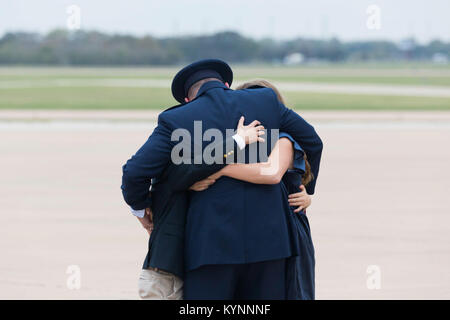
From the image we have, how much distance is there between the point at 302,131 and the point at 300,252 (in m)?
0.62

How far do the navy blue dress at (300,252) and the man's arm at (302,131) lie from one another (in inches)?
1.4

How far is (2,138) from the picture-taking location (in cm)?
1600

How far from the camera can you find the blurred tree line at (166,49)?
101 meters

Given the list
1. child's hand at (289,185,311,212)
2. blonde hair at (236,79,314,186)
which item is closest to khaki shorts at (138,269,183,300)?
child's hand at (289,185,311,212)

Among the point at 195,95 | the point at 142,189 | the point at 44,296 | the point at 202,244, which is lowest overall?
the point at 44,296

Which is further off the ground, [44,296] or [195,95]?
[195,95]

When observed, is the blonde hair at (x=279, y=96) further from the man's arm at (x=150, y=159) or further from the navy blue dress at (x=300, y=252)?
the man's arm at (x=150, y=159)

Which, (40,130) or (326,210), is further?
(40,130)

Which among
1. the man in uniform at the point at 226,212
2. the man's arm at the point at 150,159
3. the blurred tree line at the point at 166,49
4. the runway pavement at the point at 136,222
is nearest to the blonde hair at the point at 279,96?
the man in uniform at the point at 226,212

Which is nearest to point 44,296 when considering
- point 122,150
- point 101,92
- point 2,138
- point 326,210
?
point 326,210

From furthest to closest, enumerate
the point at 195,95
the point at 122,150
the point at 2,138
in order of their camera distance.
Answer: the point at 2,138 < the point at 122,150 < the point at 195,95

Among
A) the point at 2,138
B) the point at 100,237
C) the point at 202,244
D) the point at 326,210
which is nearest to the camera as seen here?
the point at 202,244

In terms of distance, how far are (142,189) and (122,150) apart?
1084 centimetres

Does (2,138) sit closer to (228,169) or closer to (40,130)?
(40,130)
